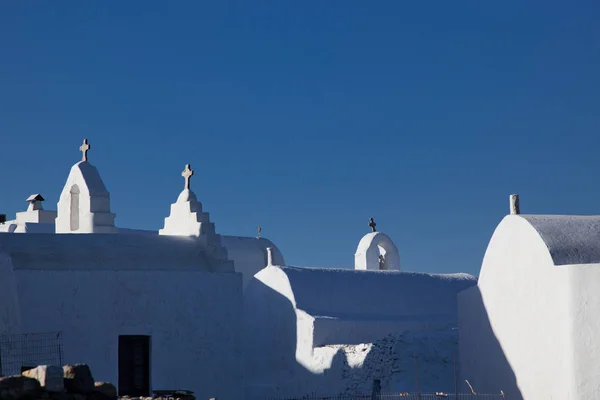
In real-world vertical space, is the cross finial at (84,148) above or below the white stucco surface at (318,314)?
above

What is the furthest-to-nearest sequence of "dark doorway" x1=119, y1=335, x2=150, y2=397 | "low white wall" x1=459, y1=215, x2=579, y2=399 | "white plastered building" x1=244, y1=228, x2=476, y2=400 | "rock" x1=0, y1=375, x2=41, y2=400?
"white plastered building" x1=244, y1=228, x2=476, y2=400 < "dark doorway" x1=119, y1=335, x2=150, y2=397 < "low white wall" x1=459, y1=215, x2=579, y2=399 < "rock" x1=0, y1=375, x2=41, y2=400

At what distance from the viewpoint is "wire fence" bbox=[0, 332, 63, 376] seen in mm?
18969

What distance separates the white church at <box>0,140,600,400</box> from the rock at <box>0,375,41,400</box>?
5968 mm

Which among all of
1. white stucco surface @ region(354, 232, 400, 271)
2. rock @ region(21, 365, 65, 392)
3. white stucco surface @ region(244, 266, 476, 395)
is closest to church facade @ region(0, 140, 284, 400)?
white stucco surface @ region(244, 266, 476, 395)

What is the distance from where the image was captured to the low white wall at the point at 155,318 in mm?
21250

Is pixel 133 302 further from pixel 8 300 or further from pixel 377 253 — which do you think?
pixel 377 253

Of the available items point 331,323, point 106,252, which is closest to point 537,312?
point 331,323

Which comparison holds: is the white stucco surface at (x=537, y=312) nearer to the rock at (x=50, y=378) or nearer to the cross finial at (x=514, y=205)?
the cross finial at (x=514, y=205)

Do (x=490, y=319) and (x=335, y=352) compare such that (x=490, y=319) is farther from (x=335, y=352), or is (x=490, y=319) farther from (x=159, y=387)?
(x=159, y=387)

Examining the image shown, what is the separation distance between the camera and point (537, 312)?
1895cm

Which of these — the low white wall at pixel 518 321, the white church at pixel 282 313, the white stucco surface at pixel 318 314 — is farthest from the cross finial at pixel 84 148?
the low white wall at pixel 518 321

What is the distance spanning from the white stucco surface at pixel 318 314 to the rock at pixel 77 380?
1092cm

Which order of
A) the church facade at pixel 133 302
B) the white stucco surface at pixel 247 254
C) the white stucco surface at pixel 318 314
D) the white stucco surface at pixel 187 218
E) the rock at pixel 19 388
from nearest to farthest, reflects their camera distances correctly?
the rock at pixel 19 388 → the church facade at pixel 133 302 → the white stucco surface at pixel 187 218 → the white stucco surface at pixel 318 314 → the white stucco surface at pixel 247 254

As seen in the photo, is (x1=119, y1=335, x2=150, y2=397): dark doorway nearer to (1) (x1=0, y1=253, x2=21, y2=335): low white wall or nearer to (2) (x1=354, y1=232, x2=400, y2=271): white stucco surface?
(1) (x1=0, y1=253, x2=21, y2=335): low white wall
